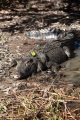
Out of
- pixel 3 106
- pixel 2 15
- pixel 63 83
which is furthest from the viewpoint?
pixel 2 15

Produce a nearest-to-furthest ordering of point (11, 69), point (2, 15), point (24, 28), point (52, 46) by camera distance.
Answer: point (11, 69) → point (52, 46) → point (24, 28) → point (2, 15)

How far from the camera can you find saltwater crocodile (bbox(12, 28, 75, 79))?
8.35 meters

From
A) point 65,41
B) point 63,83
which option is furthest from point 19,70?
point 65,41

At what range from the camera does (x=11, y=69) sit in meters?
8.52

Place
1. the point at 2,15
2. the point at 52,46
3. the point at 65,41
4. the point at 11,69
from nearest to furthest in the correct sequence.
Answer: the point at 11,69 → the point at 52,46 → the point at 65,41 → the point at 2,15

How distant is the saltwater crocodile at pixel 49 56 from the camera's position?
835 centimetres

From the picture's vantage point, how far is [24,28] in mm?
Result: 11484

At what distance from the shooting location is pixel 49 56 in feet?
30.3

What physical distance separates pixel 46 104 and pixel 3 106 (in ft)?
2.36

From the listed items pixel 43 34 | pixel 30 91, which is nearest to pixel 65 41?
pixel 43 34

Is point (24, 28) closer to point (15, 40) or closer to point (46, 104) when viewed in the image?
point (15, 40)

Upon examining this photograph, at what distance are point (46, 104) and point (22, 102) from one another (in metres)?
0.41

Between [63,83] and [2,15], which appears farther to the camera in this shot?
[2,15]

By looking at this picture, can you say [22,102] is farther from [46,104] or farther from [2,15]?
[2,15]
